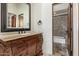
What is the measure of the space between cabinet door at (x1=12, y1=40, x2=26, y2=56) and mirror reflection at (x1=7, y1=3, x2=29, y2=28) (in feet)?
0.57

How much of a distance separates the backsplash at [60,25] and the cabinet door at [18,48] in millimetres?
369

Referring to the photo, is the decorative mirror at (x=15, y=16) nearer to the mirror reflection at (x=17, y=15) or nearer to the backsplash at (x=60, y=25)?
the mirror reflection at (x=17, y=15)

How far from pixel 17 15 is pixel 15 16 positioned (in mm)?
24

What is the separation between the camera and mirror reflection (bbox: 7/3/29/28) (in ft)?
4.26

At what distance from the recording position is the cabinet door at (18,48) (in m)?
1.27

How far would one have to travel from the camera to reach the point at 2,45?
124cm

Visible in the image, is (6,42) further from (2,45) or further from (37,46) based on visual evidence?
(37,46)

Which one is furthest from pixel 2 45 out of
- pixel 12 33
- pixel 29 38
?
pixel 29 38

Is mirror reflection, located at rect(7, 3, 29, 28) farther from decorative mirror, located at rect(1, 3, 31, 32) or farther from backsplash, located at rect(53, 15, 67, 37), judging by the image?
backsplash, located at rect(53, 15, 67, 37)

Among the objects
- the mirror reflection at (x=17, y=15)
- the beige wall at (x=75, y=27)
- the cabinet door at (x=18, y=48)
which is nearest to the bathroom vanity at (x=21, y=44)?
the cabinet door at (x=18, y=48)

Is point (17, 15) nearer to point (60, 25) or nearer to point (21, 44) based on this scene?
point (21, 44)

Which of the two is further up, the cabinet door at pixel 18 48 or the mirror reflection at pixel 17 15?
the mirror reflection at pixel 17 15

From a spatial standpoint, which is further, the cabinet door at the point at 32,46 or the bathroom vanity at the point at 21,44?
the cabinet door at the point at 32,46

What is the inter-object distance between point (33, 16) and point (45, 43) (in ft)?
1.06
